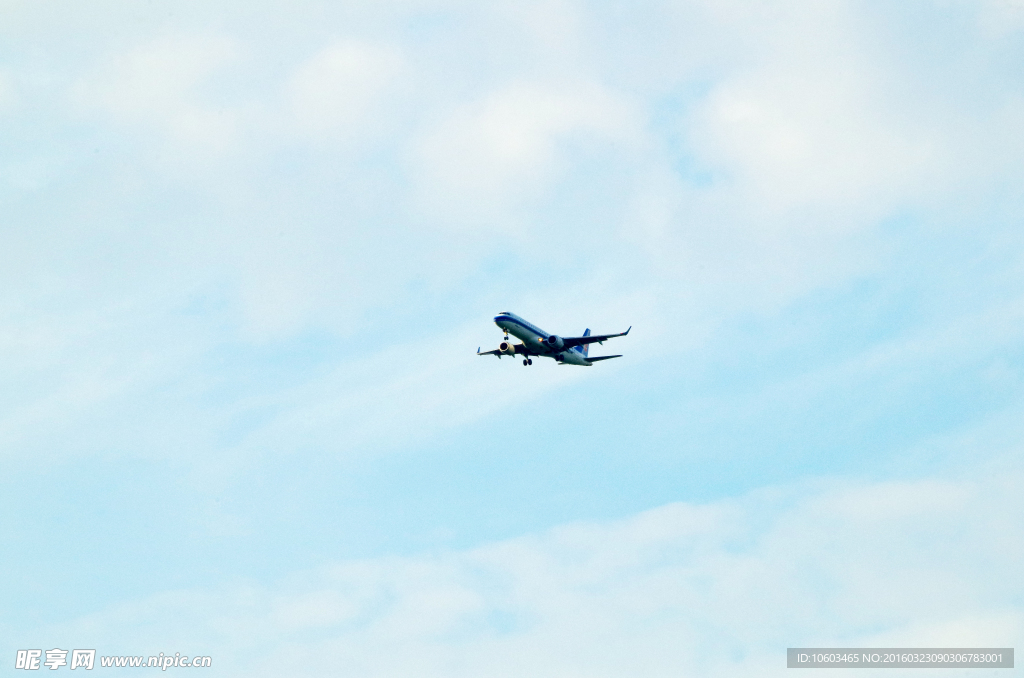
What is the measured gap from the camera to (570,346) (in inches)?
6373

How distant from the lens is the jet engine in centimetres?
15925

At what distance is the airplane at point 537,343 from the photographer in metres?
155

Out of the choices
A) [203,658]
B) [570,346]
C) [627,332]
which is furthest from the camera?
[570,346]

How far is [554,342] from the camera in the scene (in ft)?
523

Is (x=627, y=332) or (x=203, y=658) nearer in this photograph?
(x=203, y=658)

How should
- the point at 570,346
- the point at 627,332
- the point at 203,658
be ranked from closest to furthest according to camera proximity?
the point at 203,658
the point at 627,332
the point at 570,346

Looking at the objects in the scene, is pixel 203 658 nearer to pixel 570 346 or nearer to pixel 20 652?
pixel 20 652

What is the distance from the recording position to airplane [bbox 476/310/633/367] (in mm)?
155250

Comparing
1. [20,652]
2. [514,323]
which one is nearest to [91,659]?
[20,652]

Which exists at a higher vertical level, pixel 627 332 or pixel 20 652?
pixel 627 332

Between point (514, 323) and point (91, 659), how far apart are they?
192 feet

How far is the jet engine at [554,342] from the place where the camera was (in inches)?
6270

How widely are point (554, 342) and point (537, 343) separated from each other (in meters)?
2.03

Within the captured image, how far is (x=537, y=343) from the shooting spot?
6270 inches
